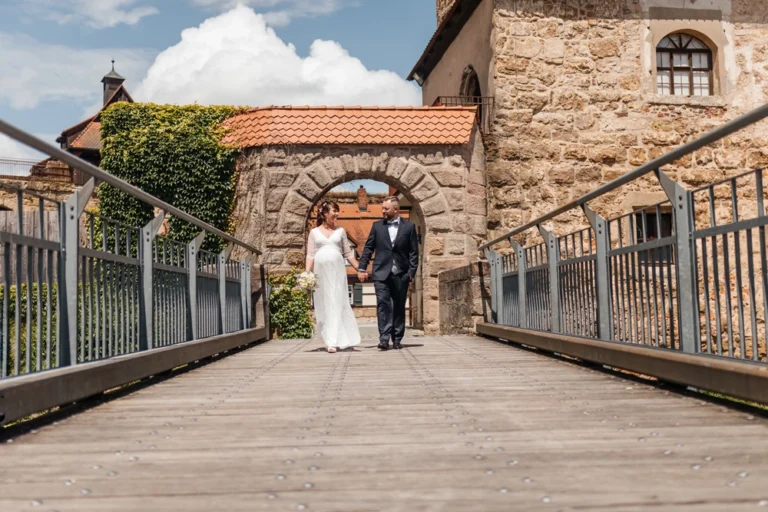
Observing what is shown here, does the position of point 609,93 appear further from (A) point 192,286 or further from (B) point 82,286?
(B) point 82,286

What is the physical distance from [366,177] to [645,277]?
36.7 ft

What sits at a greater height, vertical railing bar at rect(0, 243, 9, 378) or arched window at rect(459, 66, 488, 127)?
arched window at rect(459, 66, 488, 127)

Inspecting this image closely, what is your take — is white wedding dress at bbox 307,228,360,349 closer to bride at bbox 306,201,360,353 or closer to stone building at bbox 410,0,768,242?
bride at bbox 306,201,360,353

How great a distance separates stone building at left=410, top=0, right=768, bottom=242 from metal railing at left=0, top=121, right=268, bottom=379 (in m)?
10.2

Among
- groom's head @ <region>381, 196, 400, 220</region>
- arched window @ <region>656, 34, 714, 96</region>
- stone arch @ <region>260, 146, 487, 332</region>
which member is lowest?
groom's head @ <region>381, 196, 400, 220</region>

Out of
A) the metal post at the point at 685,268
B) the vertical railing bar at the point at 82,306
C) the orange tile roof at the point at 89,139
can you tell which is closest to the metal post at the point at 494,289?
the metal post at the point at 685,268

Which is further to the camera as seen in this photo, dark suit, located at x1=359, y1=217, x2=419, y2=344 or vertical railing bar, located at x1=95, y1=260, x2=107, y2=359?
dark suit, located at x1=359, y1=217, x2=419, y2=344

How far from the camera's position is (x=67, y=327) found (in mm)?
4637

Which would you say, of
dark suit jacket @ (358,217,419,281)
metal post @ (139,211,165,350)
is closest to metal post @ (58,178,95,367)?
metal post @ (139,211,165,350)

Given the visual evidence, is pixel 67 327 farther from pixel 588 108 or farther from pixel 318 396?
pixel 588 108

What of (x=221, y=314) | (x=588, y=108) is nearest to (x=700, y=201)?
(x=588, y=108)

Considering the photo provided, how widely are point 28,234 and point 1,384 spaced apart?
84cm

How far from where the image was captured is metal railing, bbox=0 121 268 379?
401 cm

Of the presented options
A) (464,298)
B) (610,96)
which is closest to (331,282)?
(464,298)
